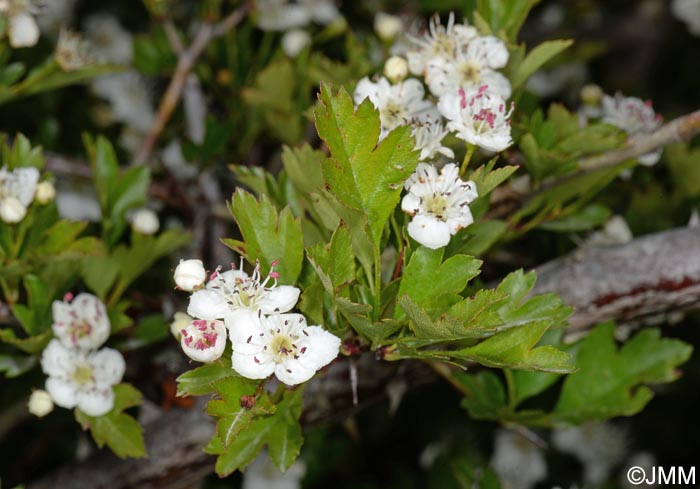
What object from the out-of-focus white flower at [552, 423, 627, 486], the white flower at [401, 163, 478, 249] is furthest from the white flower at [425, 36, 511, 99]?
the out-of-focus white flower at [552, 423, 627, 486]

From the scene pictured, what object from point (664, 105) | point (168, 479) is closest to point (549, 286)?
point (168, 479)

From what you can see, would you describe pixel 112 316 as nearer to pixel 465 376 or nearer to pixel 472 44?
pixel 465 376

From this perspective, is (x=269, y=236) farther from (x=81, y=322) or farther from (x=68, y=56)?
(x=68, y=56)

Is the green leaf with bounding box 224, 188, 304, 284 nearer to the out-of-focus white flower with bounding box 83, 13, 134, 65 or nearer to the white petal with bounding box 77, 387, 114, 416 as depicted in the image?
the white petal with bounding box 77, 387, 114, 416

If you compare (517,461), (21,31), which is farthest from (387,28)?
(517,461)

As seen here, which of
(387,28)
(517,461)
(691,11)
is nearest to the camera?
(387,28)

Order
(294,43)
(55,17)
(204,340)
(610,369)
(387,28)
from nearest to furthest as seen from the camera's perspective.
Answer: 1. (204,340)
2. (610,369)
3. (387,28)
4. (294,43)
5. (55,17)
